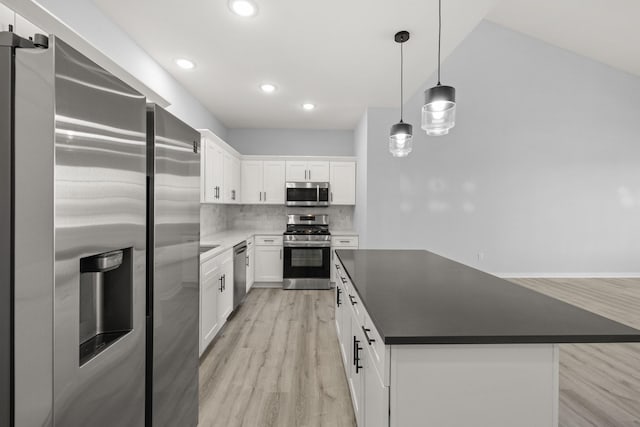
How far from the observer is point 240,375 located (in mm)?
2373

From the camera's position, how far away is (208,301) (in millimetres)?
2717

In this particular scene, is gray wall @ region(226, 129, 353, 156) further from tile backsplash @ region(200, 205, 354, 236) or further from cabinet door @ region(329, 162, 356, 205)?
tile backsplash @ region(200, 205, 354, 236)

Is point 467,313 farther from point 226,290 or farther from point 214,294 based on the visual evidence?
point 226,290

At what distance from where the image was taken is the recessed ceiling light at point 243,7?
2.09m

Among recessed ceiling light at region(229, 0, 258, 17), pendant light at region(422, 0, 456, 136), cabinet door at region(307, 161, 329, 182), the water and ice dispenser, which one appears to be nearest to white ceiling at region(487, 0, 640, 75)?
cabinet door at region(307, 161, 329, 182)

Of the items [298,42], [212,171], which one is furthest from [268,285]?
[298,42]

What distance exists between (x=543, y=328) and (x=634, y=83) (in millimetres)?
7352

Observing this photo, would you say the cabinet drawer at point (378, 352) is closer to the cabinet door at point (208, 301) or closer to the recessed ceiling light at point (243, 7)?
the cabinet door at point (208, 301)

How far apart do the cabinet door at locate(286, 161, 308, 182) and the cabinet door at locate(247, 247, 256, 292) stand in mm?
1345

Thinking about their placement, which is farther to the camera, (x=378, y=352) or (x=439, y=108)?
(x=439, y=108)

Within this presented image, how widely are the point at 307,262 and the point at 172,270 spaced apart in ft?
11.7

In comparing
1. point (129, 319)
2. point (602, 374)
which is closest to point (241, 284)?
point (129, 319)

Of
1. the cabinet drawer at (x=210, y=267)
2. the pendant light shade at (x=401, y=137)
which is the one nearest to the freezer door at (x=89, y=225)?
the cabinet drawer at (x=210, y=267)

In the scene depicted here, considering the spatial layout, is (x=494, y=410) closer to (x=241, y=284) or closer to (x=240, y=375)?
(x=240, y=375)
